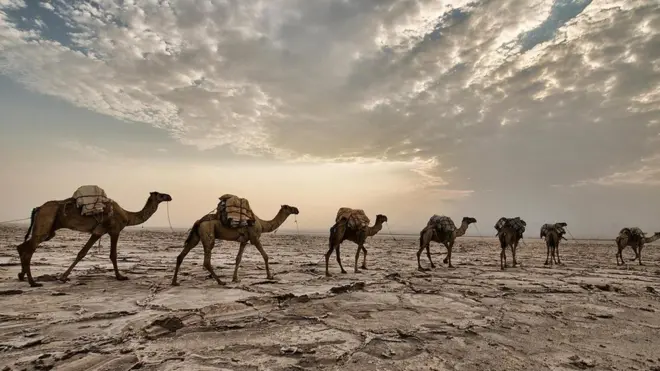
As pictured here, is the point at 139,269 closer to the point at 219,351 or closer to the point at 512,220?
the point at 219,351

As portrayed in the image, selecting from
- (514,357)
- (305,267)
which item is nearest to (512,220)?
(305,267)

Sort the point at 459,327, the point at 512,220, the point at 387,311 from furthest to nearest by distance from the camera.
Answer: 1. the point at 512,220
2. the point at 387,311
3. the point at 459,327

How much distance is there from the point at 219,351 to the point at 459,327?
3652mm

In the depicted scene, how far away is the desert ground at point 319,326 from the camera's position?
405 centimetres

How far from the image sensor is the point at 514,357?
4.34 meters

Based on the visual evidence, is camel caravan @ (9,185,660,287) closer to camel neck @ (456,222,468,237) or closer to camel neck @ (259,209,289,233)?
camel neck @ (259,209,289,233)

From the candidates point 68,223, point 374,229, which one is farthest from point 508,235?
point 68,223

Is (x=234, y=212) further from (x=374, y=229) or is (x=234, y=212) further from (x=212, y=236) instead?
(x=374, y=229)

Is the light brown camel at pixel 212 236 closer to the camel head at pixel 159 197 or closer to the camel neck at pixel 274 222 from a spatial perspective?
the camel neck at pixel 274 222

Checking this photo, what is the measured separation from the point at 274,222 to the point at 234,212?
2.07 metres

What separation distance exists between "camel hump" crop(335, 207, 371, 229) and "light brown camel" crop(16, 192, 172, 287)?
255 inches

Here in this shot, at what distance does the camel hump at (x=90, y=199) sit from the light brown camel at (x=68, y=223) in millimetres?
154

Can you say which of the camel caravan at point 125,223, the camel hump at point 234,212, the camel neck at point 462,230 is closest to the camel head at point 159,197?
the camel caravan at point 125,223

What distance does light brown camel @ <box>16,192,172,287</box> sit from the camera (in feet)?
26.1
